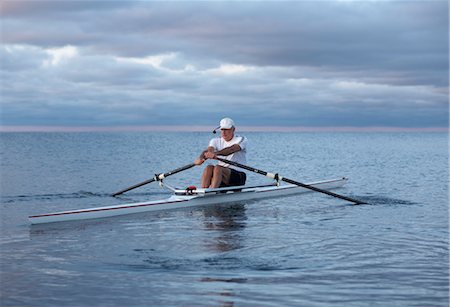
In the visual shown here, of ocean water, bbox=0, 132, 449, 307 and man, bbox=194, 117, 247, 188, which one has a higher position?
man, bbox=194, 117, 247, 188

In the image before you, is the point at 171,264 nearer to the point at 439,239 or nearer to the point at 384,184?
the point at 439,239

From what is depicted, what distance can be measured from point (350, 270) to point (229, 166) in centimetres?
713

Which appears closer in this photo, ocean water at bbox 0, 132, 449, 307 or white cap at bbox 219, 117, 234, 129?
ocean water at bbox 0, 132, 449, 307

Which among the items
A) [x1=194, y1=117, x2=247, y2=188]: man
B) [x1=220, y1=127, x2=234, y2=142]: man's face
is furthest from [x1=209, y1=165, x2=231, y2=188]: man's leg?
[x1=220, y1=127, x2=234, y2=142]: man's face

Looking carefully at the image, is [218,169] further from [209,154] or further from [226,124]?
[226,124]

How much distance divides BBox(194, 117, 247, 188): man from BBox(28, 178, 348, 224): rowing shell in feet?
0.96

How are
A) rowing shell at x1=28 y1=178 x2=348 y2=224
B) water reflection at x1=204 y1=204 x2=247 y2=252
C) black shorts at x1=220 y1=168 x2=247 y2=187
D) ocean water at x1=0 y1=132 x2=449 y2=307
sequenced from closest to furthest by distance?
ocean water at x1=0 y1=132 x2=449 y2=307
water reflection at x1=204 y1=204 x2=247 y2=252
rowing shell at x1=28 y1=178 x2=348 y2=224
black shorts at x1=220 y1=168 x2=247 y2=187

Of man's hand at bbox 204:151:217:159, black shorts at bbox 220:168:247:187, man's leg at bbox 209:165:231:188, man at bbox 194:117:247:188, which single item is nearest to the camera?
man's hand at bbox 204:151:217:159

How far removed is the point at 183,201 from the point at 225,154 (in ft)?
5.05

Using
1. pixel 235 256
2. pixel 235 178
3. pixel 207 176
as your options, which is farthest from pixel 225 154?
pixel 235 256

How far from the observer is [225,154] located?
47.1ft

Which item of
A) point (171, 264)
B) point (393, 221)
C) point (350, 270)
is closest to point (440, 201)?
point (393, 221)

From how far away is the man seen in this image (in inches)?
566

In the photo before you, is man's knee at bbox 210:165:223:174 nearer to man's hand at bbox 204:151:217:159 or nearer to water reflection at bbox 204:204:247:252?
man's hand at bbox 204:151:217:159
